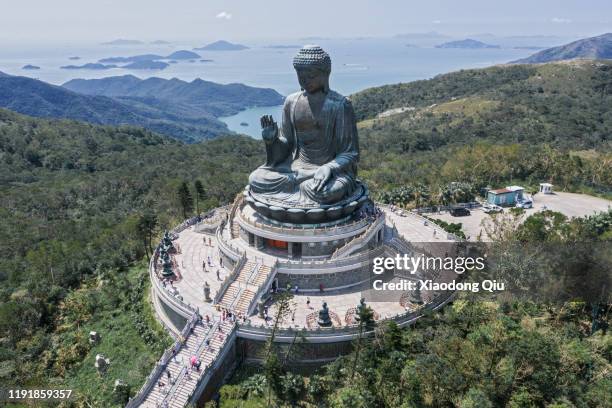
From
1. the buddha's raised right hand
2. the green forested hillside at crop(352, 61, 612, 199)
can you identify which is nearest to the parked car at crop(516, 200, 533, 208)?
the green forested hillside at crop(352, 61, 612, 199)

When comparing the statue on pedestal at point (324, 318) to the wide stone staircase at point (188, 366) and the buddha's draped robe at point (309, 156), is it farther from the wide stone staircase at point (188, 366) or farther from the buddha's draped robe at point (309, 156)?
the buddha's draped robe at point (309, 156)

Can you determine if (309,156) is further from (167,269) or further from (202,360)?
(202,360)

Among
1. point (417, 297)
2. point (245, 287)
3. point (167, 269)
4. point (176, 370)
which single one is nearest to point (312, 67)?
point (245, 287)

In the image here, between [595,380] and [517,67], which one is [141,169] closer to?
[595,380]

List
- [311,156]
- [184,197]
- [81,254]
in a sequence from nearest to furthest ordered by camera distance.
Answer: [311,156] → [81,254] → [184,197]

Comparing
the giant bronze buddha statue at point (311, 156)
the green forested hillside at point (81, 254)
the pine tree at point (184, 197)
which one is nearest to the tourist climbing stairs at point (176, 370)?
the green forested hillside at point (81, 254)

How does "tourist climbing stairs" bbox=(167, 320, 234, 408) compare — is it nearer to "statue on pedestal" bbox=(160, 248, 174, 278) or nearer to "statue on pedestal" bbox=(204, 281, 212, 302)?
"statue on pedestal" bbox=(204, 281, 212, 302)

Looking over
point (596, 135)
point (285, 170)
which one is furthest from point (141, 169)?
point (596, 135)
